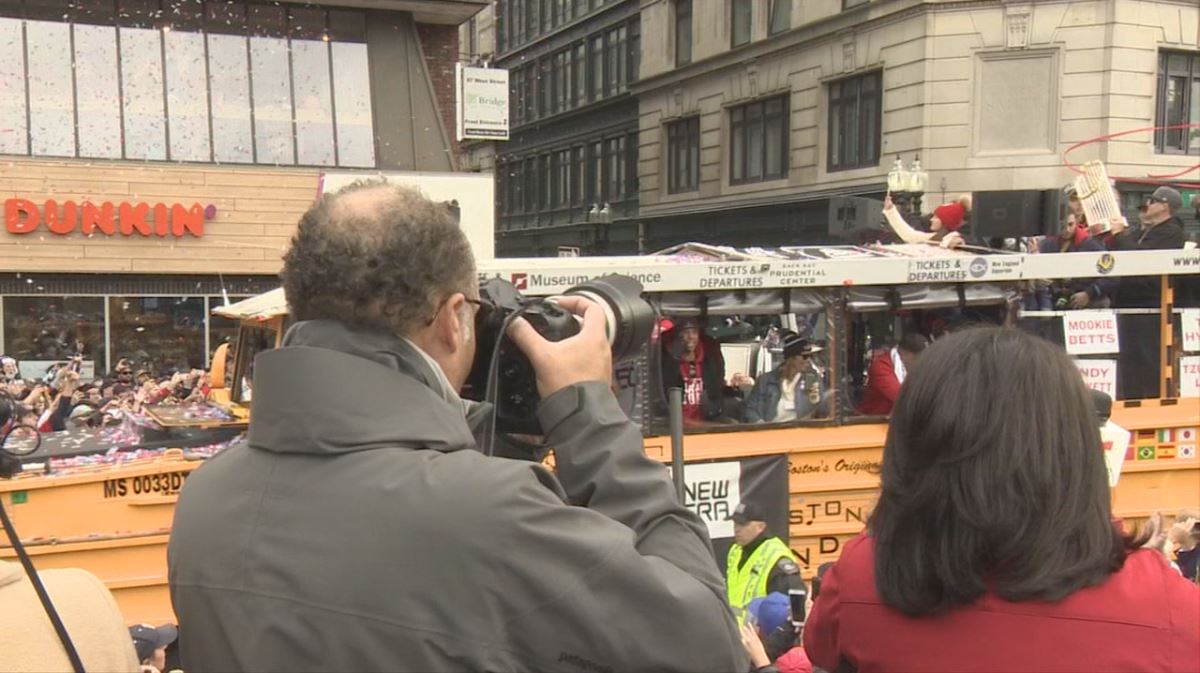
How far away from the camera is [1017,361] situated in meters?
1.67

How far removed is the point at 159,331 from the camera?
1611cm

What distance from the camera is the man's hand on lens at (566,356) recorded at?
1.58 metres

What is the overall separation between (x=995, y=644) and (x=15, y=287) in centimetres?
1632

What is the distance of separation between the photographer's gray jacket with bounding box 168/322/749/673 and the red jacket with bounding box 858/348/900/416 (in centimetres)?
563

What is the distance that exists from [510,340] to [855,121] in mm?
24570

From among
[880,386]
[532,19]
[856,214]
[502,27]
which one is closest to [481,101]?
[856,214]

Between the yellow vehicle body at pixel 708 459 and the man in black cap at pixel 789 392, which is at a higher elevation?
the man in black cap at pixel 789 392

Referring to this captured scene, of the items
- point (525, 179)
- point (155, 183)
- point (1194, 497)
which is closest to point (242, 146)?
point (155, 183)

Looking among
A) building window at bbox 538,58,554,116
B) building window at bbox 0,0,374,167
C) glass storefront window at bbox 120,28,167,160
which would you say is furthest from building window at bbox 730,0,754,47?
glass storefront window at bbox 120,28,167,160

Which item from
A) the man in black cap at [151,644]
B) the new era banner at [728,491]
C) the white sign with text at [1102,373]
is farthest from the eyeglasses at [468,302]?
the white sign with text at [1102,373]

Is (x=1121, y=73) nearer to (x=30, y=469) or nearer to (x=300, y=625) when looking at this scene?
(x=30, y=469)

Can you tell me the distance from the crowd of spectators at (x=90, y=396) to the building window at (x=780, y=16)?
64.4 feet

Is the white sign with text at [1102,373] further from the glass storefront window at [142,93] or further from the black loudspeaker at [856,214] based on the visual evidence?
the glass storefront window at [142,93]

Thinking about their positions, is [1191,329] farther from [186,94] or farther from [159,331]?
[159,331]
